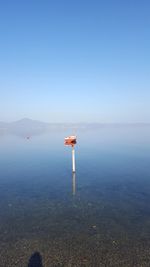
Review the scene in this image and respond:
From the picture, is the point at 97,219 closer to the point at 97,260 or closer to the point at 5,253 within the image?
the point at 97,260

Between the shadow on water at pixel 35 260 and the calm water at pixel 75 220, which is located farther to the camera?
the calm water at pixel 75 220

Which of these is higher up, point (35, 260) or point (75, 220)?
point (75, 220)

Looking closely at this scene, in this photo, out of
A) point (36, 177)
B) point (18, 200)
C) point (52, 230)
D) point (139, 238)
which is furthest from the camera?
point (36, 177)

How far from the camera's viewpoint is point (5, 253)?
2945 cm

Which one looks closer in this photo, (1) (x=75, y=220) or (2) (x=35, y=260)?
(2) (x=35, y=260)

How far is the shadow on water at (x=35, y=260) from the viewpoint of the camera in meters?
27.1

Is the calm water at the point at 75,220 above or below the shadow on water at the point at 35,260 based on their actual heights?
above

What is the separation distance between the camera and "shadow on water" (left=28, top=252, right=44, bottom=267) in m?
27.1

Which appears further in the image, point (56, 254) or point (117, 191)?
point (117, 191)

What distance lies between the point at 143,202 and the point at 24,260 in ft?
81.6

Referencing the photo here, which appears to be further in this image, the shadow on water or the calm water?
the calm water

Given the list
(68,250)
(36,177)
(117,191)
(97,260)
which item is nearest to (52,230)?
(68,250)

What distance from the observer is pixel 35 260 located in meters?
27.9

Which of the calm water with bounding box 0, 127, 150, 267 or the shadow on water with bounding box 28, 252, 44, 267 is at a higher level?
the calm water with bounding box 0, 127, 150, 267
